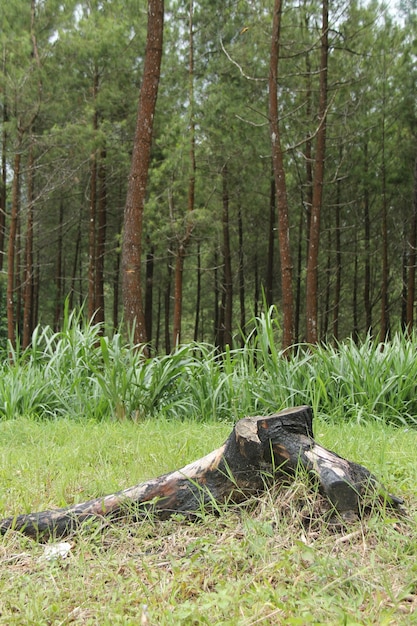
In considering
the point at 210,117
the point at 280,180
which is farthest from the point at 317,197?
the point at 210,117

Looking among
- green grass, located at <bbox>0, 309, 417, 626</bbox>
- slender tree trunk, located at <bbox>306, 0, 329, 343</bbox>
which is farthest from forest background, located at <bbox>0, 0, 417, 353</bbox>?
green grass, located at <bbox>0, 309, 417, 626</bbox>

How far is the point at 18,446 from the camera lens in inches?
133

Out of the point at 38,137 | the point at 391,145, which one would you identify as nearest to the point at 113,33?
the point at 38,137

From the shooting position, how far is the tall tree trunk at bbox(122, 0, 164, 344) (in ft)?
21.9

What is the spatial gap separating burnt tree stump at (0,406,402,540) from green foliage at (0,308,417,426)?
2.10 m

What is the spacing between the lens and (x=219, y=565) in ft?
5.79

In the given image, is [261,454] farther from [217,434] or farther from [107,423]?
[107,423]

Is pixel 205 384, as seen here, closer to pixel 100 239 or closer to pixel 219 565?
pixel 219 565

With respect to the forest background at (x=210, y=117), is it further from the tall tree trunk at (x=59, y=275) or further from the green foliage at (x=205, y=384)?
the green foliage at (x=205, y=384)

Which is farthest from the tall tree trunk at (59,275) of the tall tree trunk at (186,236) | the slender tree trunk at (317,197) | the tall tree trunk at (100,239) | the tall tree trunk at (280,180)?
the tall tree trunk at (280,180)

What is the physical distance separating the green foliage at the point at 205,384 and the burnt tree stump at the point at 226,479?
2101mm

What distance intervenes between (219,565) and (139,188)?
18.5 feet

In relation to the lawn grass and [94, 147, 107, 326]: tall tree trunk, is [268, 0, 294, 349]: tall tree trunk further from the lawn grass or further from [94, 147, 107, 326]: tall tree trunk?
the lawn grass

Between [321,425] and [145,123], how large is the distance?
4.75 m
